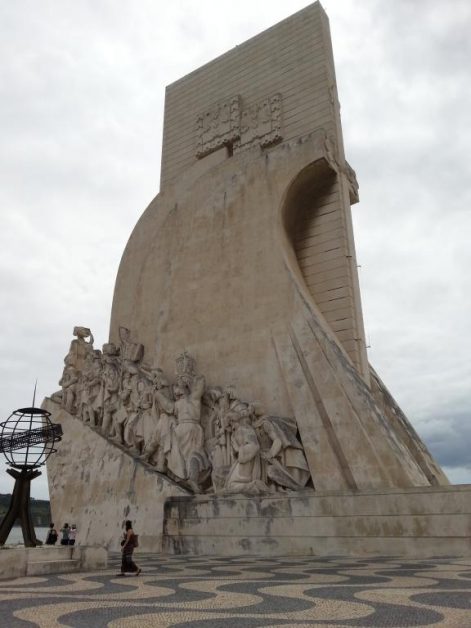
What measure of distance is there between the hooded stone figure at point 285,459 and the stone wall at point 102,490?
4.63ft

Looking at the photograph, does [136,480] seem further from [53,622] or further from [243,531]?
[53,622]

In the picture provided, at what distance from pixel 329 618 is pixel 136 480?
636 cm

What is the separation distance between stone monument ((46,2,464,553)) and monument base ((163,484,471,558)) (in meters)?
0.03

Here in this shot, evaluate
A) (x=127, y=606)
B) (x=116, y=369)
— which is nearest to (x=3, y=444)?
(x=127, y=606)

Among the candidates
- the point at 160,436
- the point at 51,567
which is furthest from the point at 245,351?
the point at 51,567

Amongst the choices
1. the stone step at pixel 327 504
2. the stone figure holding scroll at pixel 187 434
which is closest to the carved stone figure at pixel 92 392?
the stone figure holding scroll at pixel 187 434

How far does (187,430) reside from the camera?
8203mm

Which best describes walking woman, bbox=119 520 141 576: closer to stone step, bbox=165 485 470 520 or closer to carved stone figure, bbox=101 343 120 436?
stone step, bbox=165 485 470 520

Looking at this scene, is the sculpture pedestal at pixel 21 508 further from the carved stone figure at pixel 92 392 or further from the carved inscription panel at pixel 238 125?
the carved inscription panel at pixel 238 125

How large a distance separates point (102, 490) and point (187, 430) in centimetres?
189

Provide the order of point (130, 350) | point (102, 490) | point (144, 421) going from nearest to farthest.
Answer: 1. point (102, 490)
2. point (144, 421)
3. point (130, 350)

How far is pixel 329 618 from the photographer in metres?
2.32

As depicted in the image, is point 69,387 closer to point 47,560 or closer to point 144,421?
point 144,421

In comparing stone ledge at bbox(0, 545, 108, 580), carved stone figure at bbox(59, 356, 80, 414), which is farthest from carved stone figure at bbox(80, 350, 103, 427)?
stone ledge at bbox(0, 545, 108, 580)
